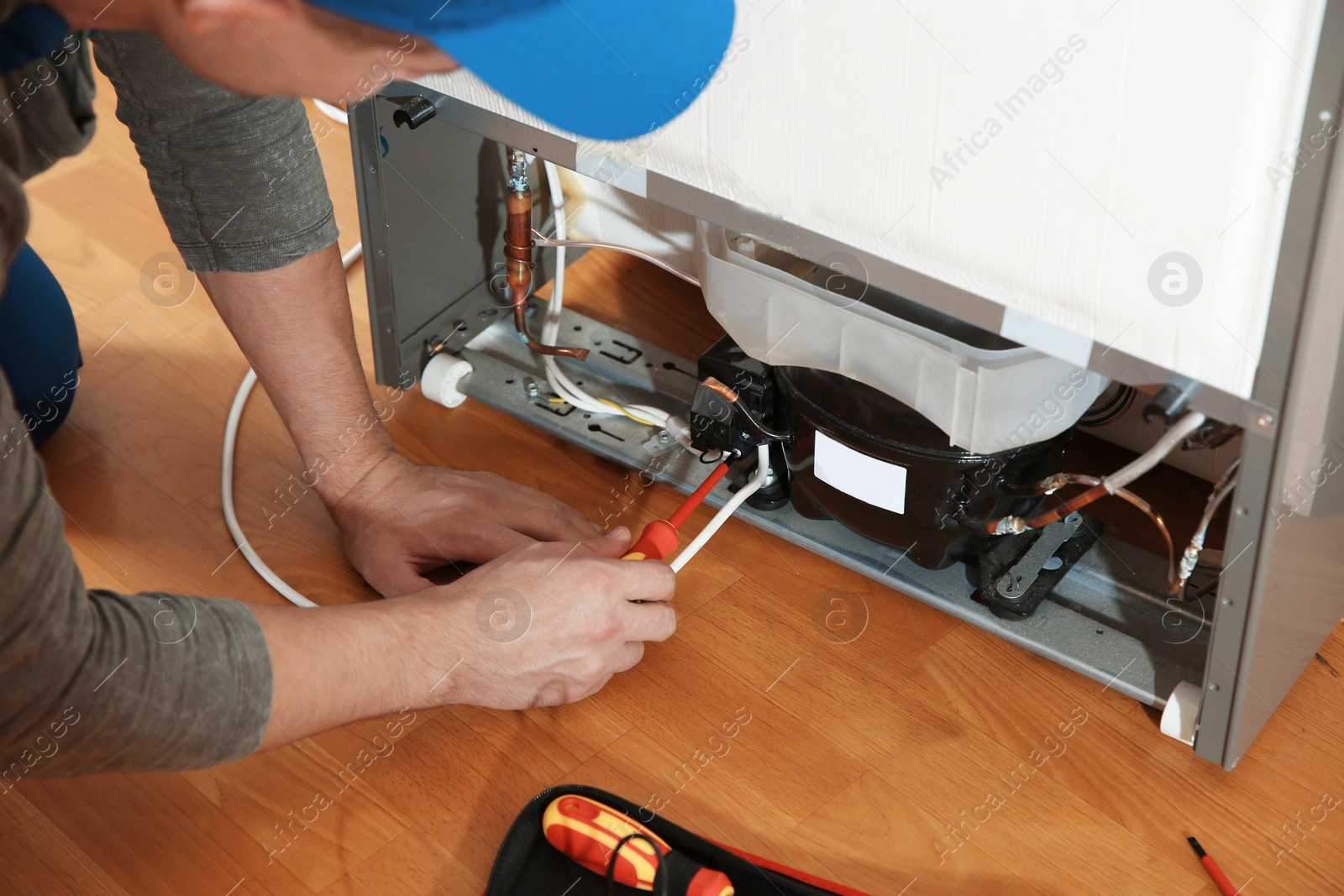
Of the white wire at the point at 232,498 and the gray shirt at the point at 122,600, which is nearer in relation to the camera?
the gray shirt at the point at 122,600

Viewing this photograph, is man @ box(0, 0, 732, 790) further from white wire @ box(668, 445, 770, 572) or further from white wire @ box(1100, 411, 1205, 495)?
white wire @ box(1100, 411, 1205, 495)

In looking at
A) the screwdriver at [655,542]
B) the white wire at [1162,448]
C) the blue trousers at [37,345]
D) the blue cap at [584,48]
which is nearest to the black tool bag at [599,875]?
the screwdriver at [655,542]

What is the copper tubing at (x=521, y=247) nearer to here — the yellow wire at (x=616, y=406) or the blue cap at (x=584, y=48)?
the yellow wire at (x=616, y=406)

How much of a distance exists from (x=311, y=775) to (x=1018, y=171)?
1.83ft

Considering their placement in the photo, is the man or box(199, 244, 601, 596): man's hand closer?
the man

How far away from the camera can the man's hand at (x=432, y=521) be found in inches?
Answer: 33.5

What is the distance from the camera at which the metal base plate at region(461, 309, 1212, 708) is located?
787 millimetres

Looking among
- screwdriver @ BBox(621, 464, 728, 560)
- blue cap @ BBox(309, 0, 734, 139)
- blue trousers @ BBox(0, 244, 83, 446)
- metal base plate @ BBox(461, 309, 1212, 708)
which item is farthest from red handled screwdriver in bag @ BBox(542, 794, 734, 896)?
blue trousers @ BBox(0, 244, 83, 446)

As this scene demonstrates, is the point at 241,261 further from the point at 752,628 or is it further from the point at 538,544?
the point at 752,628

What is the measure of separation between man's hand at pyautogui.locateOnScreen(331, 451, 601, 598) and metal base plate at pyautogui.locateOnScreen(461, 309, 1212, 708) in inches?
4.3

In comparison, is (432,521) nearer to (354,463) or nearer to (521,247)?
(354,463)

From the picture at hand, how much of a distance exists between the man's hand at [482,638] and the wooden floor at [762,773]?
59mm

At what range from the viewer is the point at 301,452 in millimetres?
902

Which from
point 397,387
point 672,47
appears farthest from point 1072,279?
point 397,387
